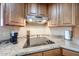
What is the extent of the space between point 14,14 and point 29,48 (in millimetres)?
449

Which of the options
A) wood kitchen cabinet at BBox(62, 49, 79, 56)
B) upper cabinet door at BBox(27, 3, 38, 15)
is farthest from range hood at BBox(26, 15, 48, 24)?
wood kitchen cabinet at BBox(62, 49, 79, 56)

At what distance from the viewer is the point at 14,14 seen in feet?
5.32

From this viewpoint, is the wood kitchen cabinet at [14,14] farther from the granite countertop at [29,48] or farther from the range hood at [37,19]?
the granite countertop at [29,48]

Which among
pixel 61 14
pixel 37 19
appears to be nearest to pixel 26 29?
pixel 37 19

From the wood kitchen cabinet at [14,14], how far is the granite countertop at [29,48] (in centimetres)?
24

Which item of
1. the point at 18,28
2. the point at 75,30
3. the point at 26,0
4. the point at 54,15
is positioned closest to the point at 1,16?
the point at 18,28

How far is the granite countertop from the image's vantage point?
150 cm

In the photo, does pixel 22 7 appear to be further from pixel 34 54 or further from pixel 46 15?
pixel 34 54

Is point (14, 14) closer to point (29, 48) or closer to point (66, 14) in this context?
point (29, 48)

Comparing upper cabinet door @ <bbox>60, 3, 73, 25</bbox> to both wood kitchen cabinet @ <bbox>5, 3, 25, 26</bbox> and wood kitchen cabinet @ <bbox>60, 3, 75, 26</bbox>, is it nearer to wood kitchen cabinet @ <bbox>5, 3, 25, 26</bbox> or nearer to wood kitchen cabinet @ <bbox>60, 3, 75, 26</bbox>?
wood kitchen cabinet @ <bbox>60, 3, 75, 26</bbox>

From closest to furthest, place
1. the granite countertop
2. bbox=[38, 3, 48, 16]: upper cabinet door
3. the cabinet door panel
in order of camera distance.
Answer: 1. the granite countertop
2. bbox=[38, 3, 48, 16]: upper cabinet door
3. the cabinet door panel

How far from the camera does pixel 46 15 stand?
166 cm

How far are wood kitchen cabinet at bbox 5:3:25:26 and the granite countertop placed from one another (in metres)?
0.24

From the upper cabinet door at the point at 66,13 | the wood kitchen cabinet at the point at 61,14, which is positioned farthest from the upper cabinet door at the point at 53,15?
the upper cabinet door at the point at 66,13
